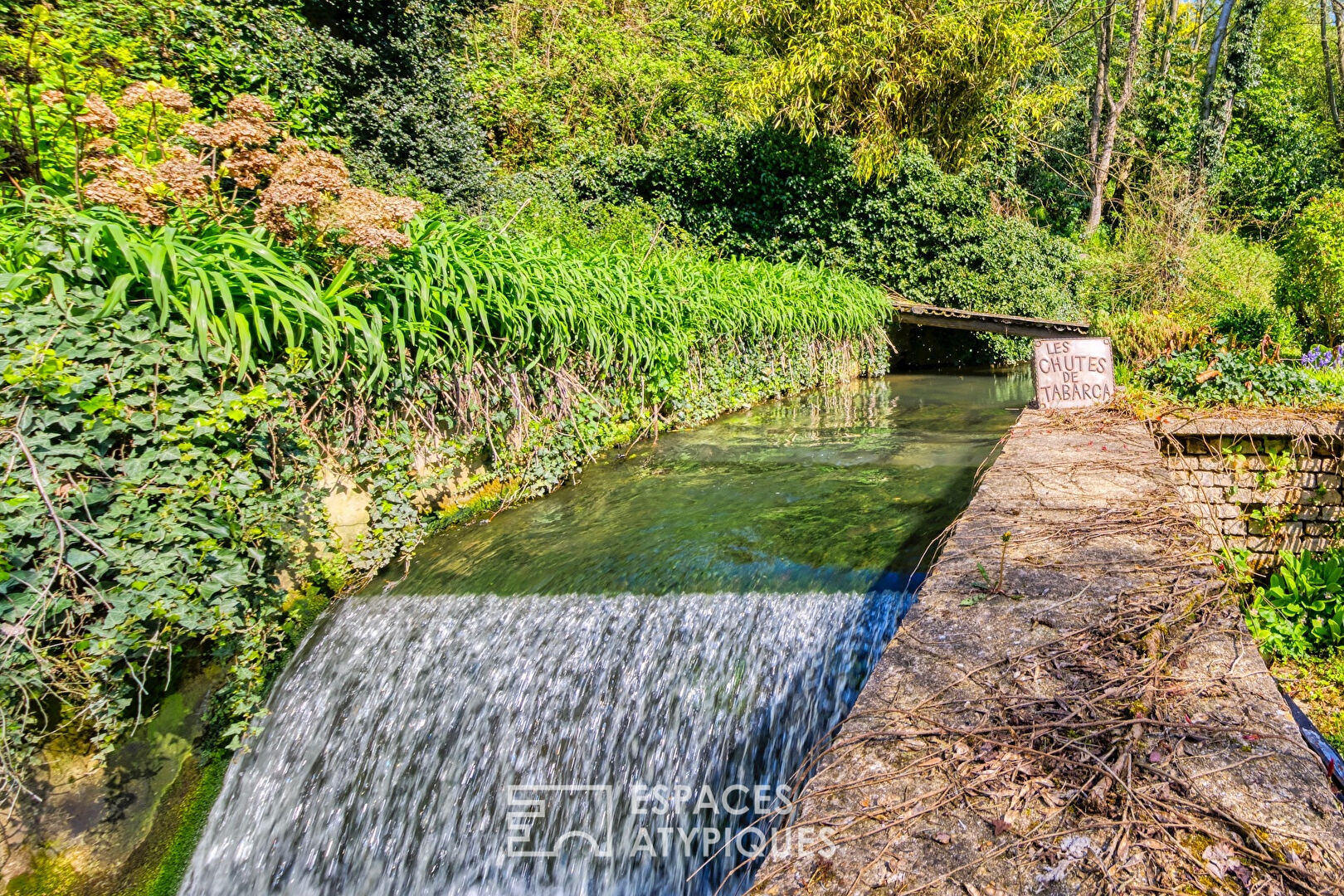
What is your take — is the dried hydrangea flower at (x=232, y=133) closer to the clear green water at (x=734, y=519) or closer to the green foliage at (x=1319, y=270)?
the clear green water at (x=734, y=519)

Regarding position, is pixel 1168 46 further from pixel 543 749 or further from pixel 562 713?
pixel 543 749

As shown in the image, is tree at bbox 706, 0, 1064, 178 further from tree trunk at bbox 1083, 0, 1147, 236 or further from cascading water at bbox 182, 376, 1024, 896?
cascading water at bbox 182, 376, 1024, 896

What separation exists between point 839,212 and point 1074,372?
907 centimetres

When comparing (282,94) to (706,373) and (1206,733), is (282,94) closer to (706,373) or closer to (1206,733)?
(706,373)

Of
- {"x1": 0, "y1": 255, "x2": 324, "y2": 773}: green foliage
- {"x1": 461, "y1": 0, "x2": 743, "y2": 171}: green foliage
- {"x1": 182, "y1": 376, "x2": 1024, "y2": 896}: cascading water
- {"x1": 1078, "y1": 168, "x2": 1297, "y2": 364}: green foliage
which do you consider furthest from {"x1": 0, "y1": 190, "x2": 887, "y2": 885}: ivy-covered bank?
{"x1": 461, "y1": 0, "x2": 743, "y2": 171}: green foliage

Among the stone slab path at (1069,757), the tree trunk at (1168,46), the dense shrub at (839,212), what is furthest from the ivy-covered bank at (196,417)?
the tree trunk at (1168,46)

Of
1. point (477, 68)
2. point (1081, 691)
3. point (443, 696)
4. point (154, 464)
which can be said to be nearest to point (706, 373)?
point (443, 696)

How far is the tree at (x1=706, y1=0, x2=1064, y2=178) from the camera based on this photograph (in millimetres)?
12344

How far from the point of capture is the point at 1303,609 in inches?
153

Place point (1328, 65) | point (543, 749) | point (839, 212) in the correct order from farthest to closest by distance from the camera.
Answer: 1. point (1328, 65)
2. point (839, 212)
3. point (543, 749)

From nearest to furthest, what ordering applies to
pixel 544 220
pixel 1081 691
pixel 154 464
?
pixel 1081 691, pixel 154 464, pixel 544 220

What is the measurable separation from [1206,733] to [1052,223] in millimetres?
26140

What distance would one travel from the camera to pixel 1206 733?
1.47 metres

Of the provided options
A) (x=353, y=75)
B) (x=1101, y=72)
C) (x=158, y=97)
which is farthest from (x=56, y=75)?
(x=1101, y=72)
